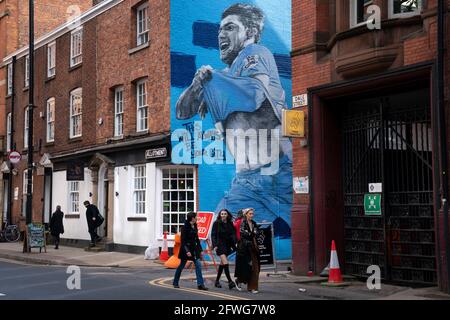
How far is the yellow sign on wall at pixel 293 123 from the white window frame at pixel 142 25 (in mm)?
9244

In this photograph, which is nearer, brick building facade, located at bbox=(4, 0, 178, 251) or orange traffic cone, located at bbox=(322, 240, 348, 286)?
orange traffic cone, located at bbox=(322, 240, 348, 286)

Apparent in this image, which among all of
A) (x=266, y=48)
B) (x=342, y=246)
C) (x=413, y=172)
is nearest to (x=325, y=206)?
(x=342, y=246)

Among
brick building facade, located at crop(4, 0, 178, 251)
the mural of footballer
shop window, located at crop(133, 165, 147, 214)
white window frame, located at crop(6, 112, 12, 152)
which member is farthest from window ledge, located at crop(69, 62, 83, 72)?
white window frame, located at crop(6, 112, 12, 152)

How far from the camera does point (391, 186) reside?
13.9m

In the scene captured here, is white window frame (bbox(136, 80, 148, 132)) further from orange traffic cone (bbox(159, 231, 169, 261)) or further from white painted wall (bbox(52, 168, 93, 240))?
orange traffic cone (bbox(159, 231, 169, 261))

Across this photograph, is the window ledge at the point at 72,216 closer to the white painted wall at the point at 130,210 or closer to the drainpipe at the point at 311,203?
the white painted wall at the point at 130,210

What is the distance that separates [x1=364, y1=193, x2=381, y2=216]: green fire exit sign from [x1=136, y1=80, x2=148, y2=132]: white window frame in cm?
1062

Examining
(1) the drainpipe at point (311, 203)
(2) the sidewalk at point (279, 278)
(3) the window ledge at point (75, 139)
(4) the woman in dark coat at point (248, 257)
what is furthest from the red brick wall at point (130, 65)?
(4) the woman in dark coat at point (248, 257)

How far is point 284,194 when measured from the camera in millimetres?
23047

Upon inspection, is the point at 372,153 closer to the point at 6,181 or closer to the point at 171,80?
the point at 171,80

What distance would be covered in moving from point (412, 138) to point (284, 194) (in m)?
9.75

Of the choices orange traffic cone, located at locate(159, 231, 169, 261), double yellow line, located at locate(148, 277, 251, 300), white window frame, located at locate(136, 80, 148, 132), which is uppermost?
white window frame, located at locate(136, 80, 148, 132)

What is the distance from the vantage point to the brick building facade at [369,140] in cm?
1288

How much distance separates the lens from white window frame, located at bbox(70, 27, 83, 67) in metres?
26.8
